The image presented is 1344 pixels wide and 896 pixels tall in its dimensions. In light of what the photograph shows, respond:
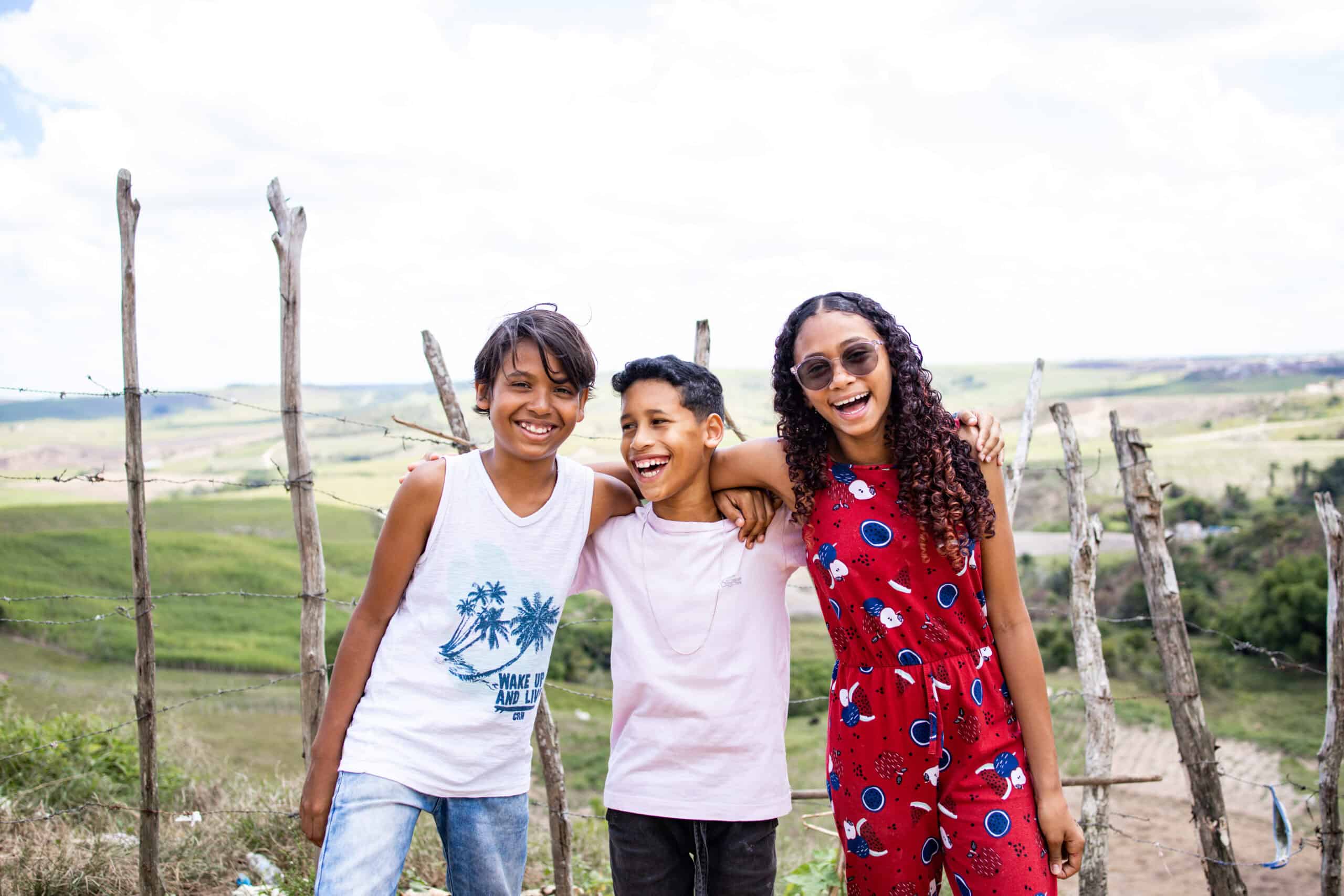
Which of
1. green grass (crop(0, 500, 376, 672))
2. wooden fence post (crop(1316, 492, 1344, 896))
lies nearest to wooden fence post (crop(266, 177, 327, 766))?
wooden fence post (crop(1316, 492, 1344, 896))

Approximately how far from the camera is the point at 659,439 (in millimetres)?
2305

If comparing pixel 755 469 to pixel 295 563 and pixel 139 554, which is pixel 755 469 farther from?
pixel 295 563

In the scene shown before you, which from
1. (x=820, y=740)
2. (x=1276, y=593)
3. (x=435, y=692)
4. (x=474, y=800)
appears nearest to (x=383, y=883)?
(x=474, y=800)

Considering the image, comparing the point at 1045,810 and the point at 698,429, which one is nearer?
the point at 1045,810

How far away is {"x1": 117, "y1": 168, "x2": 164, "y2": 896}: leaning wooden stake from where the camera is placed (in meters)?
3.61

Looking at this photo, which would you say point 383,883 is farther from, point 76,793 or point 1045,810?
point 76,793

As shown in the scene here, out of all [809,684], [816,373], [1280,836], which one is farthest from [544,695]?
[809,684]

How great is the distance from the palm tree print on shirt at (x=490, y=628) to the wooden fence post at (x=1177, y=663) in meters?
2.75

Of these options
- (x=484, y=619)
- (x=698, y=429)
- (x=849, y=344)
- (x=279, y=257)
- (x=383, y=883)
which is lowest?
(x=383, y=883)

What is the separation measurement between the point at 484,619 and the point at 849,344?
1.09 m

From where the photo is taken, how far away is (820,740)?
1639 centimetres

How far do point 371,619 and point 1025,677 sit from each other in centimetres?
155

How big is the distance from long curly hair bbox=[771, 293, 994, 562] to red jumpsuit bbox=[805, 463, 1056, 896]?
52 mm

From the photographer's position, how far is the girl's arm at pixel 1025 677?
214 cm
